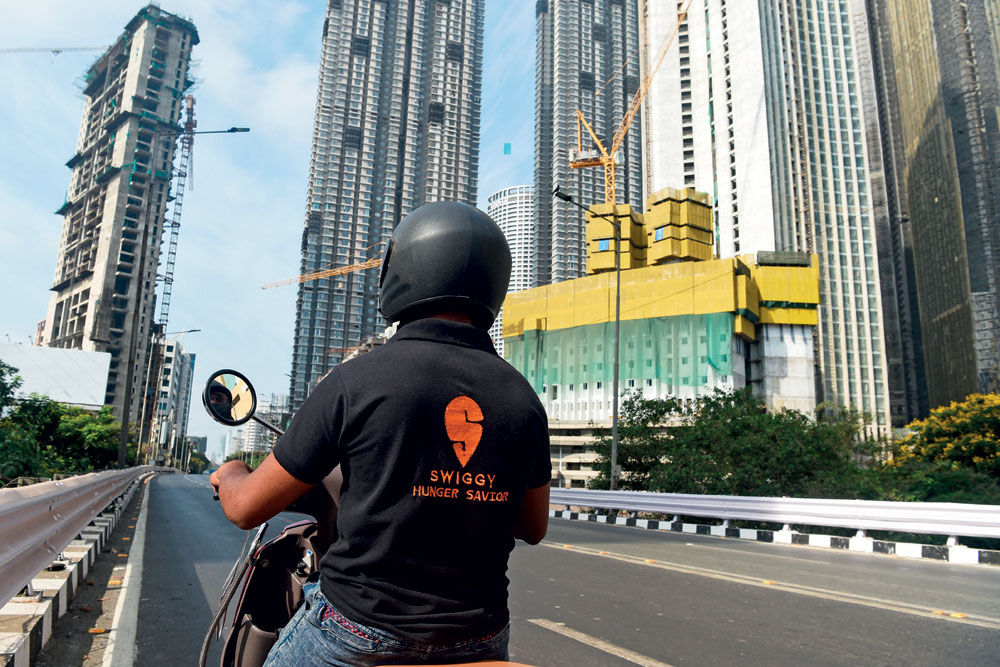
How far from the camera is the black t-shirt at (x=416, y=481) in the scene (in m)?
1.33

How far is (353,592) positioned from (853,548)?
1263 centimetres

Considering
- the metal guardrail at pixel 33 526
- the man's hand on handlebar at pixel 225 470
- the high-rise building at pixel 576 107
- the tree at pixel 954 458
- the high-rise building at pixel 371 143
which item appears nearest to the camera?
the man's hand on handlebar at pixel 225 470

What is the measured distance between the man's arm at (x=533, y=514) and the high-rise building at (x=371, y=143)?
11300cm

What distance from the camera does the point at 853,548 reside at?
38.0 feet

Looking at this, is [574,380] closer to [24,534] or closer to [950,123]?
[950,123]

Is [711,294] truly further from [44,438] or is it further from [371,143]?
[371,143]

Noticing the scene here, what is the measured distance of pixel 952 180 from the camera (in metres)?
91.6

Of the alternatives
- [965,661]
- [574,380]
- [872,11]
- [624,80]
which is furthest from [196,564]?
[872,11]

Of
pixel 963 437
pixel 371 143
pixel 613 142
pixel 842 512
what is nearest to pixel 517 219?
pixel 613 142

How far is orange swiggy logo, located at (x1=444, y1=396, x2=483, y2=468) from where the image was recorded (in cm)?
140

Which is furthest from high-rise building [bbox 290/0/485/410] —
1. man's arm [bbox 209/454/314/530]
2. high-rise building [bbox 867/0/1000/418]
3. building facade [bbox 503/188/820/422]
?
man's arm [bbox 209/454/314/530]

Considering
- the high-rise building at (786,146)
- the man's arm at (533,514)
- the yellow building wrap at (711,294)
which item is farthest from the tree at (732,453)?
the high-rise building at (786,146)

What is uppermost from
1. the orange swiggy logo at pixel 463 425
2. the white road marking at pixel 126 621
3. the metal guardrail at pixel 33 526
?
the orange swiggy logo at pixel 463 425

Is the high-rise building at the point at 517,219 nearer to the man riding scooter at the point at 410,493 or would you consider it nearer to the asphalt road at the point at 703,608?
the asphalt road at the point at 703,608
